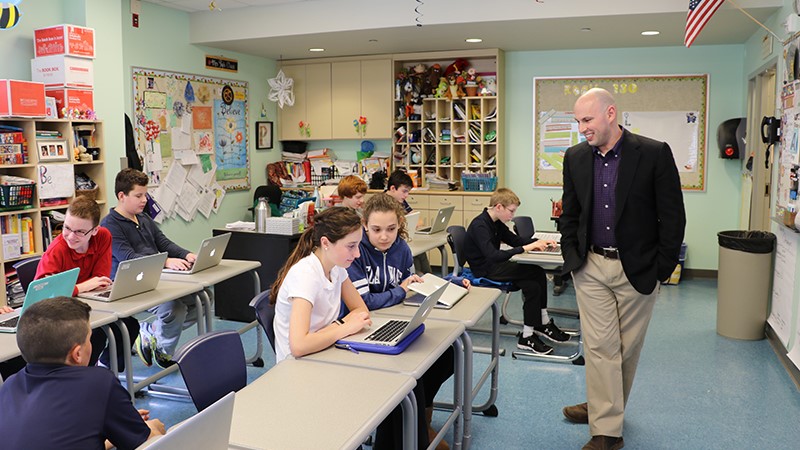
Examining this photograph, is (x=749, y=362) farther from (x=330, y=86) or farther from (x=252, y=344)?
(x=330, y=86)

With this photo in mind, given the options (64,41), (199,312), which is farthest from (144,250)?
(64,41)

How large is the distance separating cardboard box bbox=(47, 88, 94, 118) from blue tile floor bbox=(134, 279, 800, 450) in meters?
1.91

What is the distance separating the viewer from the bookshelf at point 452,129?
762 cm

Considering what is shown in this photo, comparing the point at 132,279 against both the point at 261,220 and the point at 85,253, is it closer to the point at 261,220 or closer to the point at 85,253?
the point at 85,253

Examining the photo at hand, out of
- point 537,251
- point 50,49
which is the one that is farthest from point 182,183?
point 537,251

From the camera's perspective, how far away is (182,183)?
7004 millimetres

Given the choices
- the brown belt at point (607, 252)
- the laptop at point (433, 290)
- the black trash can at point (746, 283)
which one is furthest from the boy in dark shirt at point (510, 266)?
the brown belt at point (607, 252)

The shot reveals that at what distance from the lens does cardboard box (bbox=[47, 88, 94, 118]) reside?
202 inches

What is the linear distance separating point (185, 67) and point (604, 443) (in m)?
5.52

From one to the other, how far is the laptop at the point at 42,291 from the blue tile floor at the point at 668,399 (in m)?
1.00

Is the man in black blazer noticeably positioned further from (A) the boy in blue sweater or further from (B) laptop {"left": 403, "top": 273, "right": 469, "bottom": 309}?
(A) the boy in blue sweater

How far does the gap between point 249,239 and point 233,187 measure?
245 cm

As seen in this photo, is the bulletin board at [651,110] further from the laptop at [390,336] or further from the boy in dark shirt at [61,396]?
the boy in dark shirt at [61,396]

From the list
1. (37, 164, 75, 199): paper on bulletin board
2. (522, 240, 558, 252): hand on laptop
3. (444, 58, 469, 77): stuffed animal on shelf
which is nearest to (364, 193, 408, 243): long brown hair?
(522, 240, 558, 252): hand on laptop
